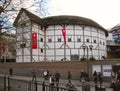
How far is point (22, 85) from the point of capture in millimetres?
13164

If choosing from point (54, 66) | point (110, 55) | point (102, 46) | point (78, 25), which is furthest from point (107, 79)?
point (110, 55)

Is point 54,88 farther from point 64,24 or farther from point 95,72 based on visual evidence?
point 64,24

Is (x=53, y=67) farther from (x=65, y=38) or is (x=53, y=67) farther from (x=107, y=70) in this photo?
(x=107, y=70)

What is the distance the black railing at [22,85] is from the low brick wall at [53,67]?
29.7m

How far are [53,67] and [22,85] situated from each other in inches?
1568

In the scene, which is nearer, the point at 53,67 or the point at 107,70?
the point at 107,70

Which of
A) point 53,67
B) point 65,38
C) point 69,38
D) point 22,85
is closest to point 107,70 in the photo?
point 53,67

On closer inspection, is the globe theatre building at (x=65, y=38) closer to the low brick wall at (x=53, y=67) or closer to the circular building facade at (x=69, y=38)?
the circular building facade at (x=69, y=38)

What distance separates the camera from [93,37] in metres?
68.0

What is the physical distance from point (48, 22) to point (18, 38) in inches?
1900

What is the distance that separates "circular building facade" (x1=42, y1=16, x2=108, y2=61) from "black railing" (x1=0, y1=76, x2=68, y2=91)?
150 feet

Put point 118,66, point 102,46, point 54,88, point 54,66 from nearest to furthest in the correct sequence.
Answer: point 54,88
point 118,66
point 54,66
point 102,46

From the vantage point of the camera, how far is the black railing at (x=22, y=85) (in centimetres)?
1040

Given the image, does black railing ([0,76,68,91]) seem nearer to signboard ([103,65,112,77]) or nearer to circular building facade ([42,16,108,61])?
signboard ([103,65,112,77])
